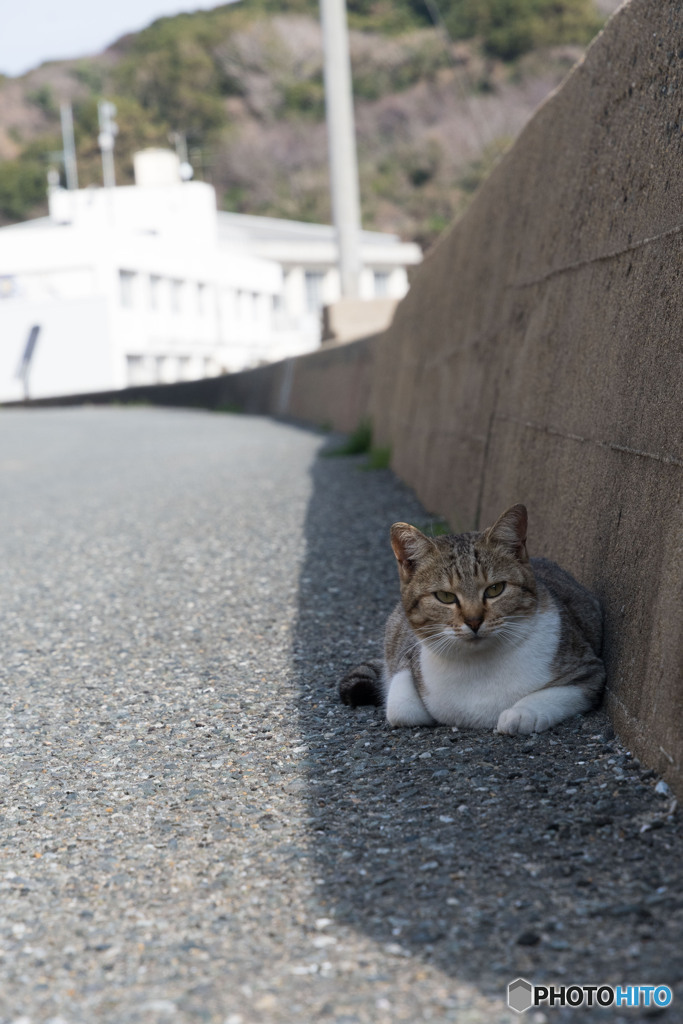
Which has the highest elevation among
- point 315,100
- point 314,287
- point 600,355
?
point 315,100

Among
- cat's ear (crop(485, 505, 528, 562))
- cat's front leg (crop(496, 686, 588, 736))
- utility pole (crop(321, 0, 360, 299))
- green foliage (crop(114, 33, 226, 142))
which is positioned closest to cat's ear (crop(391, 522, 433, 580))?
cat's ear (crop(485, 505, 528, 562))

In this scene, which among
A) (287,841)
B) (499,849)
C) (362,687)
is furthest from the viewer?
(362,687)

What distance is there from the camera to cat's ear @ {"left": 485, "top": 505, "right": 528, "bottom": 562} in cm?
343

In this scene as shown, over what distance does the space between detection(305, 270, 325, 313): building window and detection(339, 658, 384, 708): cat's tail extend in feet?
153

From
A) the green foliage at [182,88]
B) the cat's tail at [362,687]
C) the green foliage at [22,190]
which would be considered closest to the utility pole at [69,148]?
the green foliage at [22,190]

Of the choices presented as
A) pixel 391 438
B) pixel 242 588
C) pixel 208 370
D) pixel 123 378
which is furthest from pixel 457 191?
pixel 242 588

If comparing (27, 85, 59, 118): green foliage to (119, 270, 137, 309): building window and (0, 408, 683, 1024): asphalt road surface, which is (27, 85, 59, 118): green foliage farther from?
(0, 408, 683, 1024): asphalt road surface

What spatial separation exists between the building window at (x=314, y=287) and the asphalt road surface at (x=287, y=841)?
45122 mm

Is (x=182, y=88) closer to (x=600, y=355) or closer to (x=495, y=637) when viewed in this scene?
(x=600, y=355)

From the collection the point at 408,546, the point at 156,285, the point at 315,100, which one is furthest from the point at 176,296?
the point at 408,546

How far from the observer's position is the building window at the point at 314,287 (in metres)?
49.4

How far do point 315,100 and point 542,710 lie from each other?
65.8m

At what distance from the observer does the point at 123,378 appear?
1517 inches

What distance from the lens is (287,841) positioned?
278 cm
